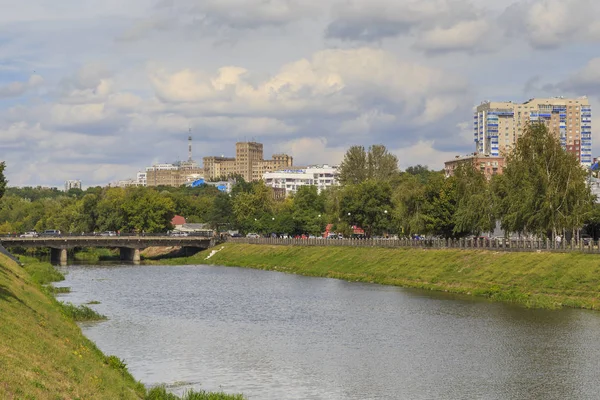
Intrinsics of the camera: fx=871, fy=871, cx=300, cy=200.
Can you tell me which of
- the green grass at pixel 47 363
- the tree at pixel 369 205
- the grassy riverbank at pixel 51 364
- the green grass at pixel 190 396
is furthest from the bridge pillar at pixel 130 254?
the green grass at pixel 190 396

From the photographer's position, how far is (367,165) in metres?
194

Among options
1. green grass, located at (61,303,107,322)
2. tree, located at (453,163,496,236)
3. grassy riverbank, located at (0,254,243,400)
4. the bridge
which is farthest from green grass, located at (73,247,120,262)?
grassy riverbank, located at (0,254,243,400)

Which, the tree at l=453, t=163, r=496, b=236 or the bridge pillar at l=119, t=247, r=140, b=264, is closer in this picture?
the tree at l=453, t=163, r=496, b=236

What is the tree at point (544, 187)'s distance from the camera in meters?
91.2

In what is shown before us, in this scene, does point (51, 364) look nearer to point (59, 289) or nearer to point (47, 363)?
point (47, 363)

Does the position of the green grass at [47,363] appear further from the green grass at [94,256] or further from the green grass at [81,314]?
the green grass at [94,256]

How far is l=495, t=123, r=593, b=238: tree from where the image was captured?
91250mm

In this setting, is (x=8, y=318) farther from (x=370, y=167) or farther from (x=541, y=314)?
(x=370, y=167)

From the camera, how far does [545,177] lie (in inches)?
3654

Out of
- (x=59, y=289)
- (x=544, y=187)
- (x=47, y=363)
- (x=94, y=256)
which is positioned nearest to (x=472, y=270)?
(x=544, y=187)

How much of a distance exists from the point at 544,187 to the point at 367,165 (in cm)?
10192

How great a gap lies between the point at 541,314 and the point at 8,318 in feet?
141

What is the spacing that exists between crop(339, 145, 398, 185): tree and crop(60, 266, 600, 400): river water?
101m

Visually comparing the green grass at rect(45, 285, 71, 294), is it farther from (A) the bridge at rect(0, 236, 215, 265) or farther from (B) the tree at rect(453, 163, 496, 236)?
(A) the bridge at rect(0, 236, 215, 265)
